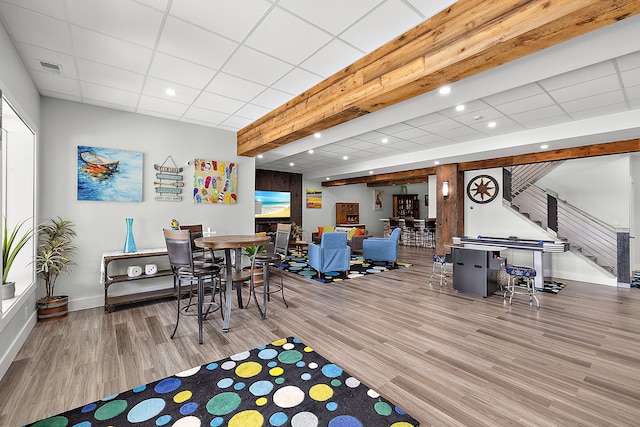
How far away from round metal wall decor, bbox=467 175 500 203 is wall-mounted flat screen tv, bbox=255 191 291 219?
6.17 meters

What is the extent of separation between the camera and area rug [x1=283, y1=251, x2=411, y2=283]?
572 centimetres

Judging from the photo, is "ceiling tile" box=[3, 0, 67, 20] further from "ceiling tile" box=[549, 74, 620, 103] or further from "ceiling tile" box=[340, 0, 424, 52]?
"ceiling tile" box=[549, 74, 620, 103]

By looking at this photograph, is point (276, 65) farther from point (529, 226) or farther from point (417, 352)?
point (529, 226)

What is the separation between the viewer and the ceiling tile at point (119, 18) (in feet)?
6.61

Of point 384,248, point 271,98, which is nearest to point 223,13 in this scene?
point 271,98

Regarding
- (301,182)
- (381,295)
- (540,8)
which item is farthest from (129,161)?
(301,182)

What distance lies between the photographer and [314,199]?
37.4ft

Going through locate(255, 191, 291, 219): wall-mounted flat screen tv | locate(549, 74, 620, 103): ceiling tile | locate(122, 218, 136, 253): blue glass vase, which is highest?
locate(549, 74, 620, 103): ceiling tile

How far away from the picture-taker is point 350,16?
2123 millimetres

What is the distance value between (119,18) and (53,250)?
2.84 metres

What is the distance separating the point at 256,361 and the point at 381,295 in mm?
2581

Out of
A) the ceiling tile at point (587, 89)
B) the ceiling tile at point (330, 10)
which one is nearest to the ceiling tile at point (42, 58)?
the ceiling tile at point (330, 10)

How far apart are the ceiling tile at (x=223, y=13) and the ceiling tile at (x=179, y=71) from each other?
70 centimetres

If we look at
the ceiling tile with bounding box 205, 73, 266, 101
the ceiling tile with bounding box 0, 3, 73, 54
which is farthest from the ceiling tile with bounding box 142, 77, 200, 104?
the ceiling tile with bounding box 0, 3, 73, 54
